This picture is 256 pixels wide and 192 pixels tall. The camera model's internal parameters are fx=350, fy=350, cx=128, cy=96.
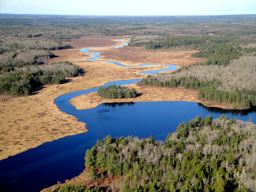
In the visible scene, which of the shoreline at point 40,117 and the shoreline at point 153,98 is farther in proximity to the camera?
the shoreline at point 153,98

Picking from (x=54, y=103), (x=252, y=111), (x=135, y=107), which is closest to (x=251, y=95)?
(x=252, y=111)

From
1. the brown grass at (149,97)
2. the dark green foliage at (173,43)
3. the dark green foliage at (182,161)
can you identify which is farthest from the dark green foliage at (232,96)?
the dark green foliage at (173,43)

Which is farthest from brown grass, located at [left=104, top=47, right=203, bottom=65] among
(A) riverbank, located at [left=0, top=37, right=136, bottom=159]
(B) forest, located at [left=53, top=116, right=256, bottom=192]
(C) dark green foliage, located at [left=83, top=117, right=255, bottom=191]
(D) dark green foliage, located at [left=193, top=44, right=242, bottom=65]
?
(B) forest, located at [left=53, top=116, right=256, bottom=192]

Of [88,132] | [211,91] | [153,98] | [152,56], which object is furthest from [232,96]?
[152,56]

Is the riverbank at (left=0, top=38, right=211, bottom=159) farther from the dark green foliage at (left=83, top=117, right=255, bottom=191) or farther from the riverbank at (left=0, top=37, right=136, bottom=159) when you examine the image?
the dark green foliage at (left=83, top=117, right=255, bottom=191)

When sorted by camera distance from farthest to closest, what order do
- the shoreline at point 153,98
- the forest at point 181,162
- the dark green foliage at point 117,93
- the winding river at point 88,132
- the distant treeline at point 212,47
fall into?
the distant treeline at point 212,47, the dark green foliage at point 117,93, the shoreline at point 153,98, the winding river at point 88,132, the forest at point 181,162

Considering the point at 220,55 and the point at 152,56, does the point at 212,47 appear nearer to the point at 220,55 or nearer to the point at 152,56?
the point at 220,55

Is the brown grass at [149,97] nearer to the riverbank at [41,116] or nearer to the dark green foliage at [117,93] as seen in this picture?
the riverbank at [41,116]

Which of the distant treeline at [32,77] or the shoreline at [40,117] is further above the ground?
the distant treeline at [32,77]
